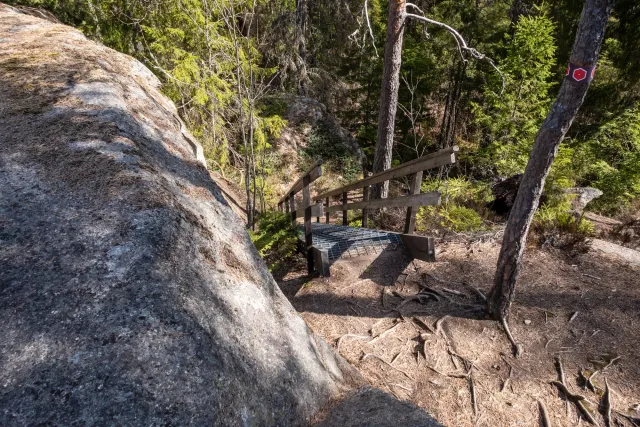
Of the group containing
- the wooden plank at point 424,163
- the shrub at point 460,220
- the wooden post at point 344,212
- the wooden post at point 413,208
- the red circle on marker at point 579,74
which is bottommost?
the wooden post at point 344,212

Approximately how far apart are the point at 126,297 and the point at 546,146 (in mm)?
4019

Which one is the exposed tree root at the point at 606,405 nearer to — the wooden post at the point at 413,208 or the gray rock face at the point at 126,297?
the gray rock face at the point at 126,297

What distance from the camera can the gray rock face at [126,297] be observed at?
1.20 m

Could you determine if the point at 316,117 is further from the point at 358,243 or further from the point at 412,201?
the point at 412,201

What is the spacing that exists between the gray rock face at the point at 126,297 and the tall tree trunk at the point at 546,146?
8.59 ft

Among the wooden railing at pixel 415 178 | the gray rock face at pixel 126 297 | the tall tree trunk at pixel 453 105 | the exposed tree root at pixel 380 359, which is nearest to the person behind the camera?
the gray rock face at pixel 126 297

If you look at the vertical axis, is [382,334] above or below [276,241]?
below

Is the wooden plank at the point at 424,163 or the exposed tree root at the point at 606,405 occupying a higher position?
the wooden plank at the point at 424,163

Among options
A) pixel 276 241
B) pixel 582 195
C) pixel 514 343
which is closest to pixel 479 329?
pixel 514 343

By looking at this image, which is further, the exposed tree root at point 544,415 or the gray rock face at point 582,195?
the gray rock face at point 582,195

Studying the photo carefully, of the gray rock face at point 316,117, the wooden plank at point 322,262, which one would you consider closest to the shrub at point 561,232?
the wooden plank at point 322,262

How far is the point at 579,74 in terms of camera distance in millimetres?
2965

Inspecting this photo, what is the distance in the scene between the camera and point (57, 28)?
17.0 ft

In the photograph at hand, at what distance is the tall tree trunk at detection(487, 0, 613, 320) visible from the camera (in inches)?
111
